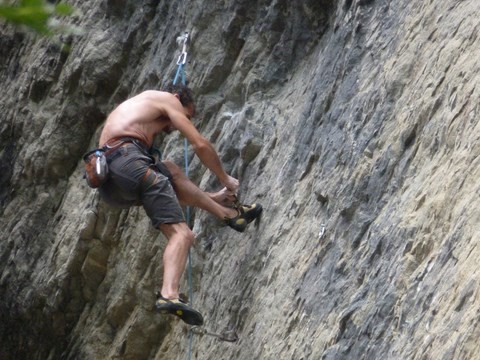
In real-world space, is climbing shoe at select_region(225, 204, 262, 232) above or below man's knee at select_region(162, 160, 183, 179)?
below

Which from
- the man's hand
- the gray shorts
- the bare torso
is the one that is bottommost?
the man's hand

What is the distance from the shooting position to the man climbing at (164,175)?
654 centimetres

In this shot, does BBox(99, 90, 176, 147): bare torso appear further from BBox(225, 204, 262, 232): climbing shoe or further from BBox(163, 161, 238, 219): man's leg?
BBox(225, 204, 262, 232): climbing shoe

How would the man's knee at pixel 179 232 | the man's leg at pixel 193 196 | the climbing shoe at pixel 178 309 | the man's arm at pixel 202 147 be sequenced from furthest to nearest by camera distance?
the man's leg at pixel 193 196 < the man's arm at pixel 202 147 < the man's knee at pixel 179 232 < the climbing shoe at pixel 178 309

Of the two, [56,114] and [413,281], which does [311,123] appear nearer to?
[413,281]

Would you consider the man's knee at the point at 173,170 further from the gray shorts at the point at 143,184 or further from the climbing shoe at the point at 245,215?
the climbing shoe at the point at 245,215

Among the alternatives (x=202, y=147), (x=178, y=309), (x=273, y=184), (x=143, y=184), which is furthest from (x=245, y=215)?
(x=178, y=309)

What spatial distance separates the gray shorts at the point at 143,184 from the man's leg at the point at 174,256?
0.06 meters

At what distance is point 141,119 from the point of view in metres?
6.93

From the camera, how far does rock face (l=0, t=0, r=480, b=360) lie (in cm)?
462

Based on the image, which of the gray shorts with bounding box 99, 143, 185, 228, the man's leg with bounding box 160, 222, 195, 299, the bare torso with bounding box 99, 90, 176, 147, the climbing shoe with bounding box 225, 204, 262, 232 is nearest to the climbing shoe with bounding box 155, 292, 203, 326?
the man's leg with bounding box 160, 222, 195, 299

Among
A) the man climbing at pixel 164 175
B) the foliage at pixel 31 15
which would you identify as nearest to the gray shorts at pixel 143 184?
the man climbing at pixel 164 175

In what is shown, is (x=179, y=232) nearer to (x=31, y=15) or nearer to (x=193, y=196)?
(x=193, y=196)

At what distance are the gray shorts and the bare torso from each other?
0.40 ft
